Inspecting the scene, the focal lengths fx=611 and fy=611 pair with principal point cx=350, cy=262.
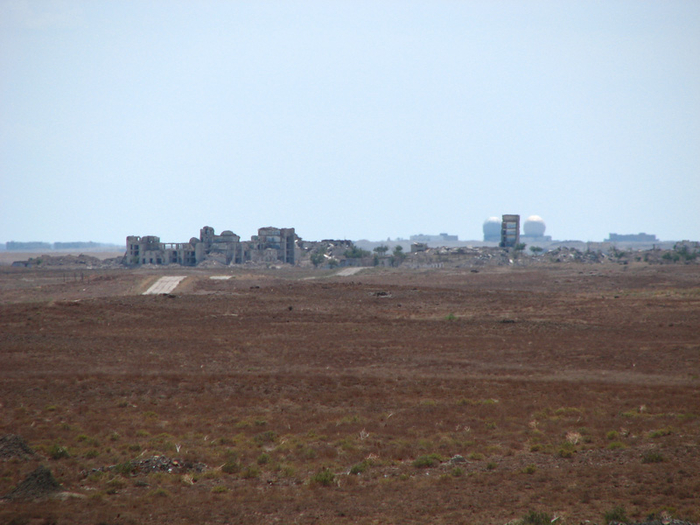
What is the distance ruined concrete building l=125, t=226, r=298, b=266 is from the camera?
148 metres

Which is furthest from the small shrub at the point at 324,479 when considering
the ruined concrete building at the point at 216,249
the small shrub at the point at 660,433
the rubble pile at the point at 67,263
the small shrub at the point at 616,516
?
the rubble pile at the point at 67,263

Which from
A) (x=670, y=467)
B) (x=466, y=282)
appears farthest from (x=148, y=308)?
(x=466, y=282)

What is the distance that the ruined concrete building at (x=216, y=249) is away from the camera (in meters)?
148

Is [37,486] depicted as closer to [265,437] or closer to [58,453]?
[58,453]

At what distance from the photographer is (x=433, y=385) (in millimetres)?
26641

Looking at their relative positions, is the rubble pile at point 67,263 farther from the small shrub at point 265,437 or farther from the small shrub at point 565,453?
the small shrub at point 565,453

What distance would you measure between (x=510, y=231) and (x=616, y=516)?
17649cm

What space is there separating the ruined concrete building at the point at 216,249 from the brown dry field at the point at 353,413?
3929 inches

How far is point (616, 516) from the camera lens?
12234 mm

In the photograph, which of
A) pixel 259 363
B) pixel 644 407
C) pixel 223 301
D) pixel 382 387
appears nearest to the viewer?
pixel 644 407

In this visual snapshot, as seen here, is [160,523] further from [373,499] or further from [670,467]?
[670,467]

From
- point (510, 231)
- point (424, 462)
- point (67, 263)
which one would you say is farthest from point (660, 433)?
point (510, 231)

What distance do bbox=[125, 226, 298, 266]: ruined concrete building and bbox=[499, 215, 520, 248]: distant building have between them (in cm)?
6495

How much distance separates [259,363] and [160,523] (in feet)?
63.9
